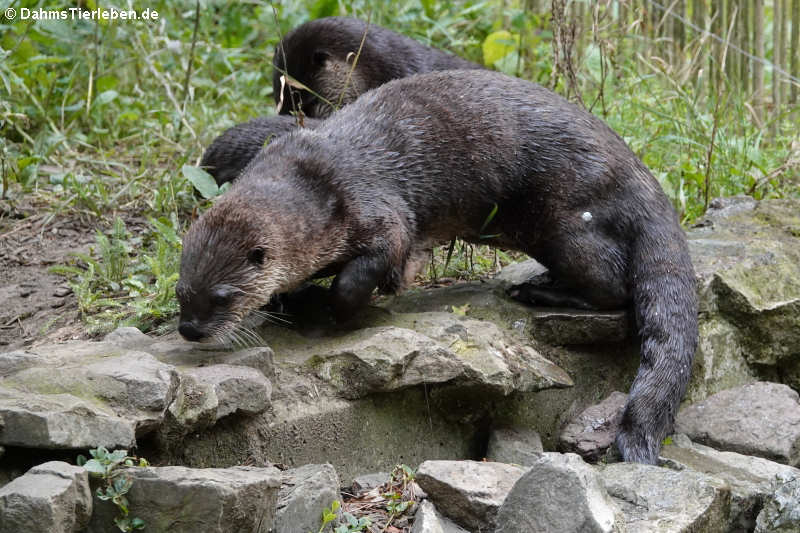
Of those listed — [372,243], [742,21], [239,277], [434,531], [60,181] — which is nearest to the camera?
[434,531]

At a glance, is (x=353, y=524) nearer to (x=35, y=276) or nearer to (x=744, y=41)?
(x=35, y=276)

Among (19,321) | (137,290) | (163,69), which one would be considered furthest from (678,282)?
(163,69)

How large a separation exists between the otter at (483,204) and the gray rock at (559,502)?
909 millimetres

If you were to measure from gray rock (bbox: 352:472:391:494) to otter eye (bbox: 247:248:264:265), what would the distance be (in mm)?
812

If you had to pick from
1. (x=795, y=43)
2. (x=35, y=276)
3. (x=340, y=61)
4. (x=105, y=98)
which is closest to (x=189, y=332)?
(x=35, y=276)

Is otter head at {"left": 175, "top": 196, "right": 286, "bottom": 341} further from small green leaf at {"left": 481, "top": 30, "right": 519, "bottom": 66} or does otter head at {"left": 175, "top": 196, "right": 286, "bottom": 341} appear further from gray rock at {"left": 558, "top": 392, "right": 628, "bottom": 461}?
small green leaf at {"left": 481, "top": 30, "right": 519, "bottom": 66}

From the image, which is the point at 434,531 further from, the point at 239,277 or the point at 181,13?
the point at 181,13

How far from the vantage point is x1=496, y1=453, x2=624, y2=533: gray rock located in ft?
8.53

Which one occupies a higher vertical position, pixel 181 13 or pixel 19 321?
pixel 181 13

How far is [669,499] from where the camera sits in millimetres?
2953

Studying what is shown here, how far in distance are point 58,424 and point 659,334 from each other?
226 centimetres

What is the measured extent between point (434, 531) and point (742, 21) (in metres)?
4.94

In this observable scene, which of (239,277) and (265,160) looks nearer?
(239,277)

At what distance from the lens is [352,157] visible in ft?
12.7
